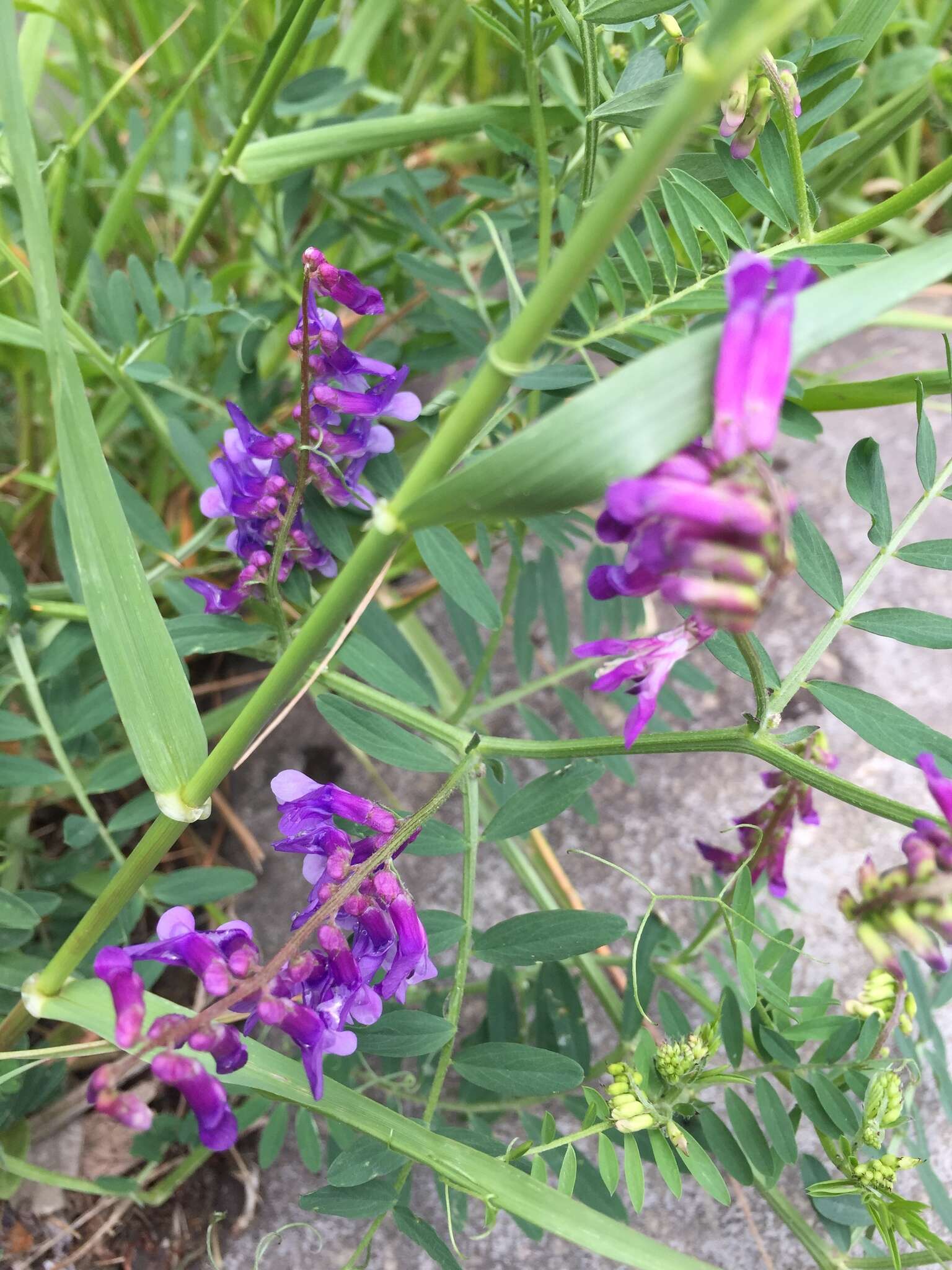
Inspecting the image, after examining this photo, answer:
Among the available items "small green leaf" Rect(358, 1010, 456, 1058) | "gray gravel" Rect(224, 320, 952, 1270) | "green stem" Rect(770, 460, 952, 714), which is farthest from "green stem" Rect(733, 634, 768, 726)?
"gray gravel" Rect(224, 320, 952, 1270)

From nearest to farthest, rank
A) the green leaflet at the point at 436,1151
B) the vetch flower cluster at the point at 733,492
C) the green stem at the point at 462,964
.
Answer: the vetch flower cluster at the point at 733,492, the green leaflet at the point at 436,1151, the green stem at the point at 462,964

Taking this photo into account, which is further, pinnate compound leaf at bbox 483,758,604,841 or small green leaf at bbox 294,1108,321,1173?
small green leaf at bbox 294,1108,321,1173

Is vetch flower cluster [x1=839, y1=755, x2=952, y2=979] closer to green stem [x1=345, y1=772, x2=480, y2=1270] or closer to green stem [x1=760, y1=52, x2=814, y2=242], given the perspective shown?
green stem [x1=345, y1=772, x2=480, y2=1270]

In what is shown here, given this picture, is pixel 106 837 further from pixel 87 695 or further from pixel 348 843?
pixel 348 843

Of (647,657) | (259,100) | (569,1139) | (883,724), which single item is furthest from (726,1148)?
(259,100)

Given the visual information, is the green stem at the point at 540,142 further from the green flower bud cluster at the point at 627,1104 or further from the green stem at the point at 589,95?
the green flower bud cluster at the point at 627,1104

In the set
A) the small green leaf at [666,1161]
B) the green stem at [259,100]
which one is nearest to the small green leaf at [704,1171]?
the small green leaf at [666,1161]

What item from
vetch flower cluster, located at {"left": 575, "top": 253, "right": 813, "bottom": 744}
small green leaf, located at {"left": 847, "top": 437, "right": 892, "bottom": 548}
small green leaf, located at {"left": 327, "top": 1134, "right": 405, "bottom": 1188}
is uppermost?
vetch flower cluster, located at {"left": 575, "top": 253, "right": 813, "bottom": 744}
